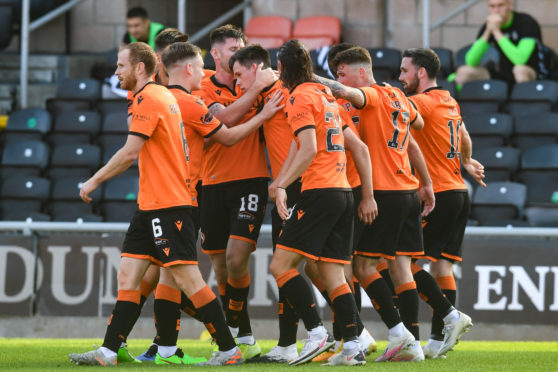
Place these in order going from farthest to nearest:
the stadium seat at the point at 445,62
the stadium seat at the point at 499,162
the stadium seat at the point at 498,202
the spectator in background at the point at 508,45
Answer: the stadium seat at the point at 445,62
the spectator in background at the point at 508,45
the stadium seat at the point at 499,162
the stadium seat at the point at 498,202

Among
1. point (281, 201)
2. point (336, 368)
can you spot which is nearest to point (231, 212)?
point (281, 201)

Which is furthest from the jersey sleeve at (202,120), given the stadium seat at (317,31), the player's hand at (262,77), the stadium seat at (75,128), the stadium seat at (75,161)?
the stadium seat at (317,31)

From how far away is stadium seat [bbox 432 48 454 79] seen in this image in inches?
508

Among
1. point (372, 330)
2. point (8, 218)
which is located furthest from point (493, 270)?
point (8, 218)

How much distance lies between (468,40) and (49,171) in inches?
260

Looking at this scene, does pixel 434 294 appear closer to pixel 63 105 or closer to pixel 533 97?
pixel 533 97

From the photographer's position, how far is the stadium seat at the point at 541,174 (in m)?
11.1

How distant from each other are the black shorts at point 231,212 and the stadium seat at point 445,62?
6442mm

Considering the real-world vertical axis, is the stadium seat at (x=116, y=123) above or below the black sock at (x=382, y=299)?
above

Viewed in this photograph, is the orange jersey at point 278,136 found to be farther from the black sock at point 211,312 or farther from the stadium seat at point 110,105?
the stadium seat at point 110,105

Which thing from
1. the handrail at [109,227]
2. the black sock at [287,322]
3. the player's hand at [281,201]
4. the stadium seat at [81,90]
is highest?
the stadium seat at [81,90]

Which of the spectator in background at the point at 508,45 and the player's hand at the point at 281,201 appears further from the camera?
the spectator in background at the point at 508,45

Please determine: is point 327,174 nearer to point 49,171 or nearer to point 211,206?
point 211,206

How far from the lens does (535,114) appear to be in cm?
1173
